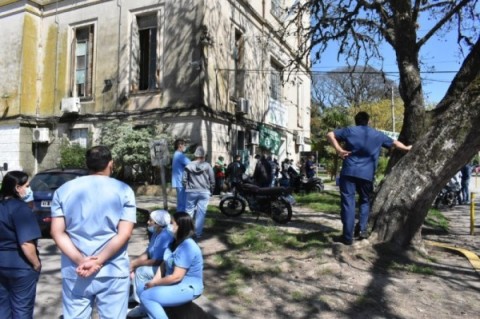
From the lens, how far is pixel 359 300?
481 centimetres

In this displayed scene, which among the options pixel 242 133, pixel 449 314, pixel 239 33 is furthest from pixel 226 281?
pixel 239 33

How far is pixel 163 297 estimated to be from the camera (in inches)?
156

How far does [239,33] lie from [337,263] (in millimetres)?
16164

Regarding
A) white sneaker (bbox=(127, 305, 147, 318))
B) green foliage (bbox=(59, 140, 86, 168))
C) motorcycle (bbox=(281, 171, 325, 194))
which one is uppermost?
green foliage (bbox=(59, 140, 86, 168))

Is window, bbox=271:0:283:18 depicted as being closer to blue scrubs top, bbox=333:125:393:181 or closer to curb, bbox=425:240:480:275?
curb, bbox=425:240:480:275

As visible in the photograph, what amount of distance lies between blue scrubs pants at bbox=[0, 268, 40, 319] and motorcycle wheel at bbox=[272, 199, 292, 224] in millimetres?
6616

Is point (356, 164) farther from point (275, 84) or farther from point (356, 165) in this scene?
point (275, 84)

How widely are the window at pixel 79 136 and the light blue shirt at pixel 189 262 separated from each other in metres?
16.4

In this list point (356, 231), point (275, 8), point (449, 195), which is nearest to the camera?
point (356, 231)

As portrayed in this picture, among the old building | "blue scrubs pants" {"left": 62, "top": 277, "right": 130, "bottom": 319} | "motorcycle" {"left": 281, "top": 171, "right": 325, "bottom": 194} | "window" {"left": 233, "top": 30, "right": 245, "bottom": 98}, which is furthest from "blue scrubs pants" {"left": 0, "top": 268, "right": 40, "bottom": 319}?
"window" {"left": 233, "top": 30, "right": 245, "bottom": 98}

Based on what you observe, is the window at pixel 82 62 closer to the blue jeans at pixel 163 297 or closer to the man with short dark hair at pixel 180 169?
the man with short dark hair at pixel 180 169

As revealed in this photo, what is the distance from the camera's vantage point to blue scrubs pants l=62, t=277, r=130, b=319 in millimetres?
3025

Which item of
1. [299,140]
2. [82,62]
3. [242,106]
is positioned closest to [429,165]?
[242,106]

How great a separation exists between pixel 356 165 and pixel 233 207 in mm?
5055
